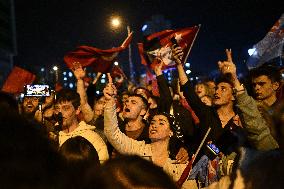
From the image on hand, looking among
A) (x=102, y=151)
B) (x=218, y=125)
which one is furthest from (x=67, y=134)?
(x=218, y=125)

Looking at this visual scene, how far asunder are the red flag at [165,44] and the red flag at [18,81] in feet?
7.71

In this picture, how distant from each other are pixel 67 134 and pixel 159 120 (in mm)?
1137

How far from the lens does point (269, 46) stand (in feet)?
27.3

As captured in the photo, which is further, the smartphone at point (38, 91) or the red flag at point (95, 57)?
the red flag at point (95, 57)

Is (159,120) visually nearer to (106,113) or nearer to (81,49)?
(106,113)

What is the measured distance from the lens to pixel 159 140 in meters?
4.75

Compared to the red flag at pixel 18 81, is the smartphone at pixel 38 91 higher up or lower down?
lower down

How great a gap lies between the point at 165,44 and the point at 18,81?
3.03 m

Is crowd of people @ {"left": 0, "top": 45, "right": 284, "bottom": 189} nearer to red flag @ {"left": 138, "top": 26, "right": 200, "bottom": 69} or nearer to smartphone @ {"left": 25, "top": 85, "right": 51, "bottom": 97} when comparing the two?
smartphone @ {"left": 25, "top": 85, "right": 51, "bottom": 97}

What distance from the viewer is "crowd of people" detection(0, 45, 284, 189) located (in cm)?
128

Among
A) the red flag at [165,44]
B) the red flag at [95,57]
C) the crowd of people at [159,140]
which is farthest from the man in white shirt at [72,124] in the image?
the red flag at [95,57]

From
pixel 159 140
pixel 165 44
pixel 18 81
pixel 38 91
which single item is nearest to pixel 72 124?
pixel 159 140

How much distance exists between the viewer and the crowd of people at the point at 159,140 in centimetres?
128

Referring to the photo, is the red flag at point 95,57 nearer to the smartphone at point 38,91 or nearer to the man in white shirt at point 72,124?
the smartphone at point 38,91
